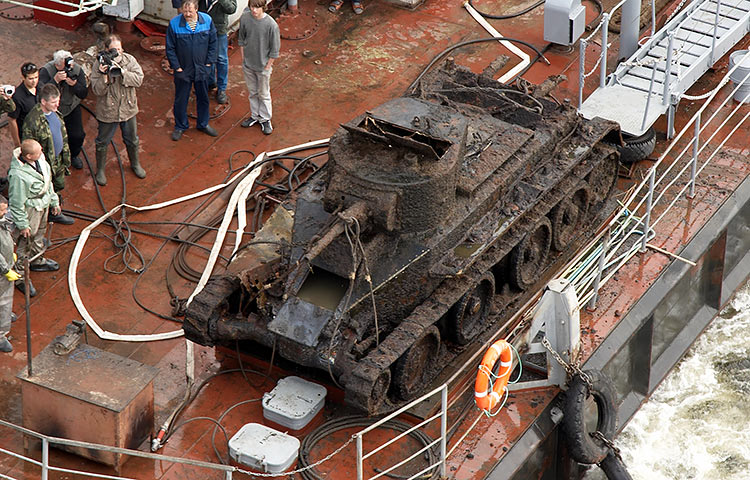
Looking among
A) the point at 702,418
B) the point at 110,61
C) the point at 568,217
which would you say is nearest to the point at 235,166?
the point at 110,61

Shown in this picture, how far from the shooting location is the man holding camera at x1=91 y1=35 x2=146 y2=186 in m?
14.8

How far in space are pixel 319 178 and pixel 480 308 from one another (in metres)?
2.02

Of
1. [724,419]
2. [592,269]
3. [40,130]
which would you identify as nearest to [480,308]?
[592,269]

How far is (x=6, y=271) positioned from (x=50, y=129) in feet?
6.42

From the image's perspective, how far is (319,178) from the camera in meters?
13.6

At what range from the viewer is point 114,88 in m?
14.9

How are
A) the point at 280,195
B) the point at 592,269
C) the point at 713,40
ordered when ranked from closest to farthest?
the point at 592,269, the point at 280,195, the point at 713,40

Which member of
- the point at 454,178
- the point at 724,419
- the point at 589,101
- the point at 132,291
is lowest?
the point at 724,419

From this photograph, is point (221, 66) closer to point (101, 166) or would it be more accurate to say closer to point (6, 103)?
point (101, 166)

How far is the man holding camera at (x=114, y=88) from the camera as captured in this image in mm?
14820

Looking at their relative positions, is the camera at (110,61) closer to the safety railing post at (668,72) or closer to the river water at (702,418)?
the safety railing post at (668,72)

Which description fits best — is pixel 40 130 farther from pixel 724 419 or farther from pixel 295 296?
pixel 724 419

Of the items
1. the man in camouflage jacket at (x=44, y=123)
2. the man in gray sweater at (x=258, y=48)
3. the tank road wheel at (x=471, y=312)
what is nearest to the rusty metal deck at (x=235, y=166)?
the man in gray sweater at (x=258, y=48)

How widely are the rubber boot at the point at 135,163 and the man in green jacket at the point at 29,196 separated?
159cm
